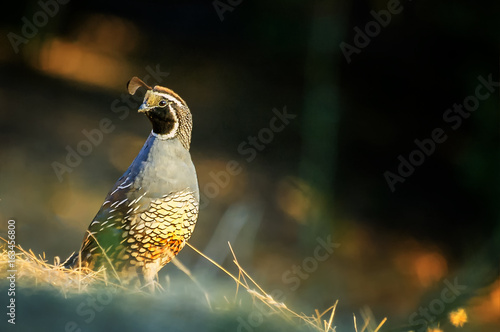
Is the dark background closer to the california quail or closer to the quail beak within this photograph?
the california quail

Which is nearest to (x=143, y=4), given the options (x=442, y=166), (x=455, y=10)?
(x=455, y=10)

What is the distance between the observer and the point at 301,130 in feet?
15.0

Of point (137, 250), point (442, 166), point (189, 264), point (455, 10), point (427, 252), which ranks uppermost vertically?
point (455, 10)

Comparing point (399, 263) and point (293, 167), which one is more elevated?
point (293, 167)

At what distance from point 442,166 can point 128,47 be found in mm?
2279

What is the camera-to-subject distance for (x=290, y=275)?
14.5 ft

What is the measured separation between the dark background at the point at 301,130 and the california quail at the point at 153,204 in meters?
1.59

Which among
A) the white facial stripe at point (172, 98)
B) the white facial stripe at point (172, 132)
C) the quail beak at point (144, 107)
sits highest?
the white facial stripe at point (172, 98)

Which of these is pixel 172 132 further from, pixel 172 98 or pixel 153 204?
pixel 153 204

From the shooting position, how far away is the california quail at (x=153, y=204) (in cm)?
224

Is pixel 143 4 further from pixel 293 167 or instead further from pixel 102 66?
pixel 293 167

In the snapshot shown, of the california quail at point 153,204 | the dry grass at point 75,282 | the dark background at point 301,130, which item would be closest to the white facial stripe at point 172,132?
the california quail at point 153,204

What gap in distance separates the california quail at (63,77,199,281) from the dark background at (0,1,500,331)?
159cm

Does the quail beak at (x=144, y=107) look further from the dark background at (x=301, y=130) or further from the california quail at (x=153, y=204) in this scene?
the dark background at (x=301, y=130)
